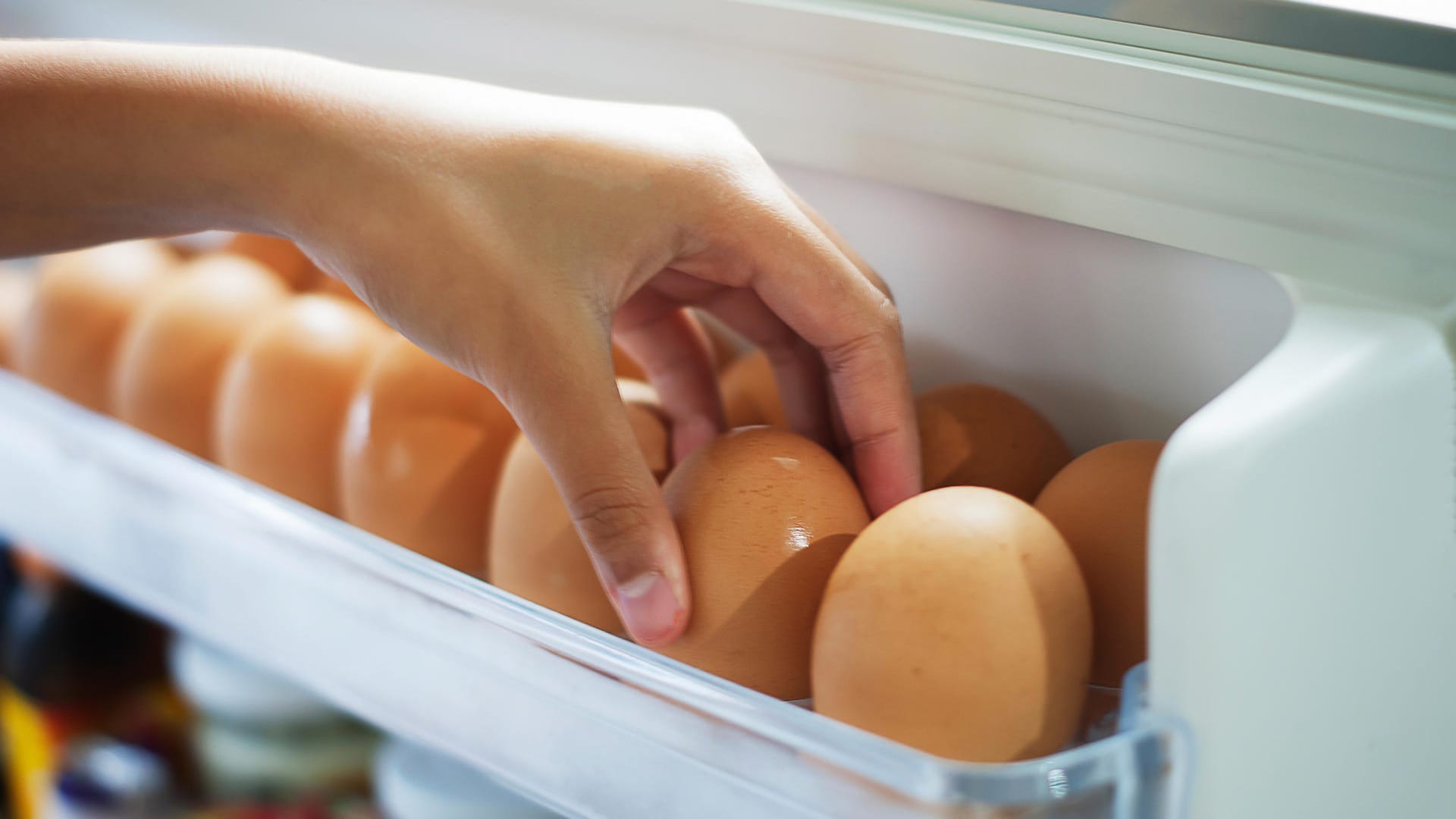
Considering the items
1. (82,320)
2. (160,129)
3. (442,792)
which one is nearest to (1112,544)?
(160,129)

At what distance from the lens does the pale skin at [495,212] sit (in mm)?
478

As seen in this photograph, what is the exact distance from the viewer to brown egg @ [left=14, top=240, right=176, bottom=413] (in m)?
0.87

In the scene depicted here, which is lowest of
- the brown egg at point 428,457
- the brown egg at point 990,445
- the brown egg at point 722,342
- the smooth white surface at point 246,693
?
the smooth white surface at point 246,693

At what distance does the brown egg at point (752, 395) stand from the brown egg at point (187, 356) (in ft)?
1.19

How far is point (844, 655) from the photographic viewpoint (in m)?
0.42

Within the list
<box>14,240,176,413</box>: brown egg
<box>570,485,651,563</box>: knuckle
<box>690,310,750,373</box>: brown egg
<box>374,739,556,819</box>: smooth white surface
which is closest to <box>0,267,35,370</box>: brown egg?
<box>14,240,176,413</box>: brown egg

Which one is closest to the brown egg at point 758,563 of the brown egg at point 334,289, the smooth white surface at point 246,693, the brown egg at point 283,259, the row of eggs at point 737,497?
the row of eggs at point 737,497

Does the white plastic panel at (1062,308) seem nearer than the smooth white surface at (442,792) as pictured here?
Yes

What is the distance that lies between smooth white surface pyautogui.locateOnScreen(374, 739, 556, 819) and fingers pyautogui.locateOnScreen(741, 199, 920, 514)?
1.41 ft

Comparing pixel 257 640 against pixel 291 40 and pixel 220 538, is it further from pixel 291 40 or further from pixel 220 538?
pixel 291 40

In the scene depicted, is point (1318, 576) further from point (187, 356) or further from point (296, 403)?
point (187, 356)

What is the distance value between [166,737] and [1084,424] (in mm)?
975

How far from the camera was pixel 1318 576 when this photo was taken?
16.1 inches

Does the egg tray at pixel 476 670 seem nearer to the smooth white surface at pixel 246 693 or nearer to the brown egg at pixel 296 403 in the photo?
the brown egg at pixel 296 403
